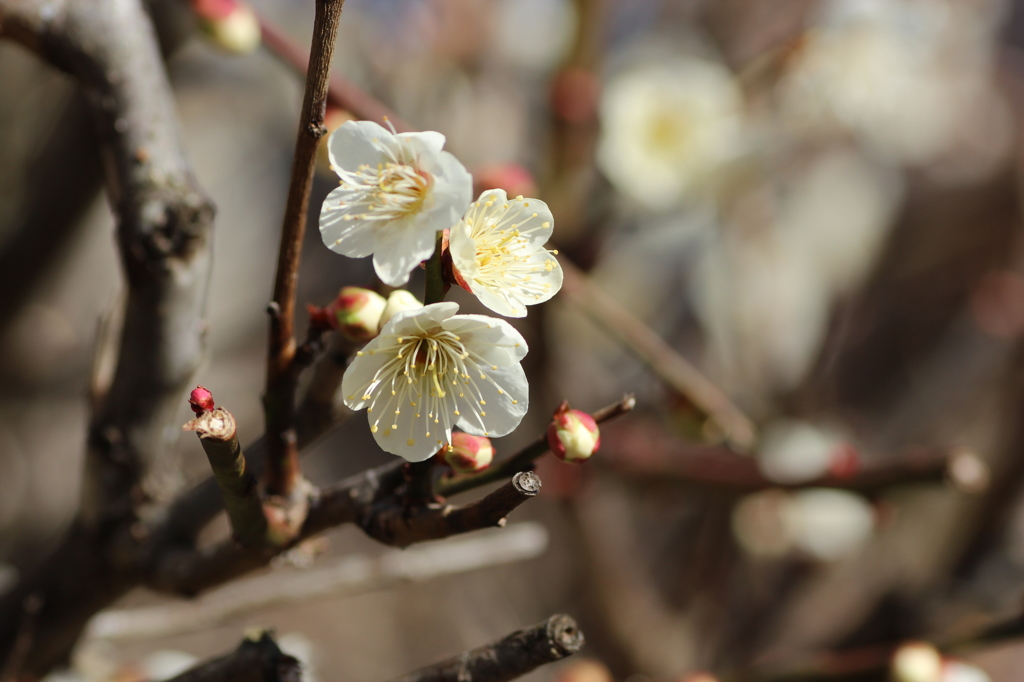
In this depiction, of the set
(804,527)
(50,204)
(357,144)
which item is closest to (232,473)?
(357,144)

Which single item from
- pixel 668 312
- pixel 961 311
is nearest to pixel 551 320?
pixel 668 312

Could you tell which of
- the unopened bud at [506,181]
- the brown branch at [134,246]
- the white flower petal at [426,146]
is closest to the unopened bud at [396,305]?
the white flower petal at [426,146]

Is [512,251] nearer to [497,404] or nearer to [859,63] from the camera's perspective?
[497,404]

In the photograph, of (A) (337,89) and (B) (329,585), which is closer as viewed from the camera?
(A) (337,89)

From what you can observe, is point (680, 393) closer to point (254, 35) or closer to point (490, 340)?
point (490, 340)

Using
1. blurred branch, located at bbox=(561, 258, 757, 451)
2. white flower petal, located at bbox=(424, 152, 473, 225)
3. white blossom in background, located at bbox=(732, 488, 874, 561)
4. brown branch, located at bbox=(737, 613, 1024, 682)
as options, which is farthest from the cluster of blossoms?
white blossom in background, located at bbox=(732, 488, 874, 561)

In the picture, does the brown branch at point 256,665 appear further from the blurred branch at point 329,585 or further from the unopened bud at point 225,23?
the unopened bud at point 225,23

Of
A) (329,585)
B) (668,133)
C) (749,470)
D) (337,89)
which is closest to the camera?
(337,89)
